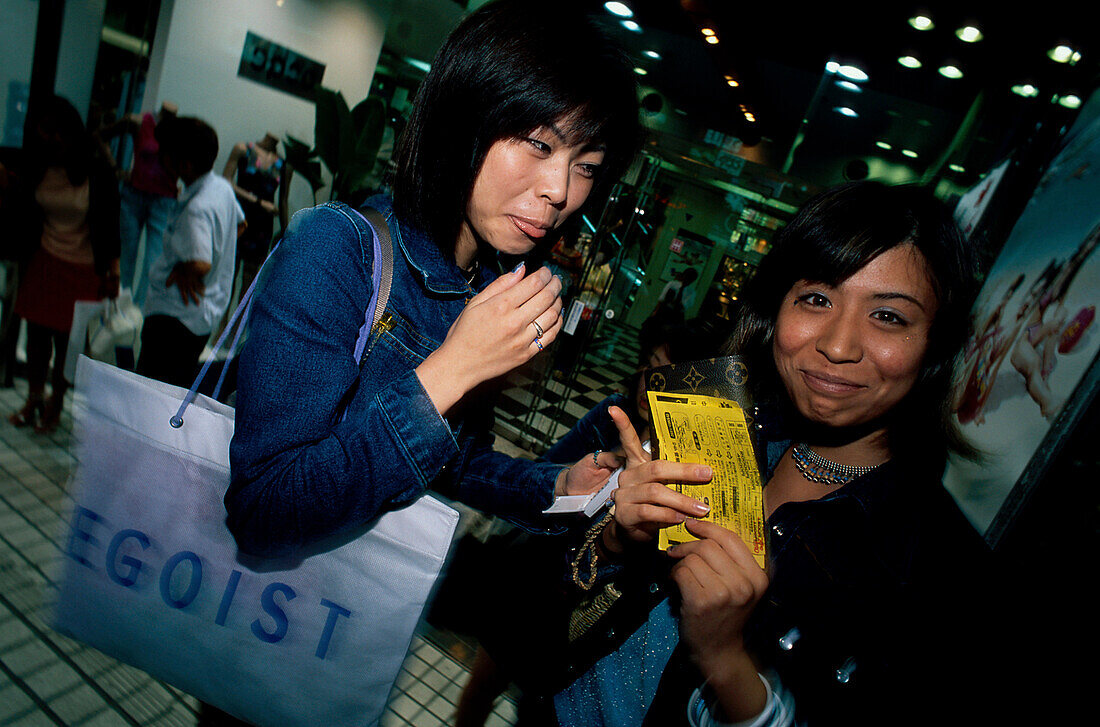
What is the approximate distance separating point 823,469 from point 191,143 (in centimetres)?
421

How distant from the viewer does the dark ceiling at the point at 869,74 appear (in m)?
3.30

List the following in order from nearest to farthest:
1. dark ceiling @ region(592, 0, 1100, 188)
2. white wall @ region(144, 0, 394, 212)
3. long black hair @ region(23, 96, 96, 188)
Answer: dark ceiling @ region(592, 0, 1100, 188) < long black hair @ region(23, 96, 96, 188) < white wall @ region(144, 0, 394, 212)

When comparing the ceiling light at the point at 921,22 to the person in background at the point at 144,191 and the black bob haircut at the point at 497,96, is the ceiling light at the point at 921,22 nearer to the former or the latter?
the black bob haircut at the point at 497,96

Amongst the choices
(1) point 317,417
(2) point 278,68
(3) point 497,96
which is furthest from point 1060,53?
(2) point 278,68

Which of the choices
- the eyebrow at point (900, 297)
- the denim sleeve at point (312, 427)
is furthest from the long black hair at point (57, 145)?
the eyebrow at point (900, 297)

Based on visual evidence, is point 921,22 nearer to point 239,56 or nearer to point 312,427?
point 312,427

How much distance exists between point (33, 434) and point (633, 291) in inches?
188

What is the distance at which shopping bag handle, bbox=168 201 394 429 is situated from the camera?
936 millimetres

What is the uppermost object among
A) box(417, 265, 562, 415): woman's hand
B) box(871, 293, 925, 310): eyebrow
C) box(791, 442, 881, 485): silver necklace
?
box(871, 293, 925, 310): eyebrow

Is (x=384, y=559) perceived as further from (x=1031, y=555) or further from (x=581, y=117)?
(x=1031, y=555)

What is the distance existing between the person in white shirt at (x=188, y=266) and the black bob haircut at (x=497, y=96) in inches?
120

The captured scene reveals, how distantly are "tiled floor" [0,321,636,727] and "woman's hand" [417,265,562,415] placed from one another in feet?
3.41

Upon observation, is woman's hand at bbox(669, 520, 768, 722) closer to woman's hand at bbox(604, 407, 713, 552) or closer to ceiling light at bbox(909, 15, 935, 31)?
woman's hand at bbox(604, 407, 713, 552)

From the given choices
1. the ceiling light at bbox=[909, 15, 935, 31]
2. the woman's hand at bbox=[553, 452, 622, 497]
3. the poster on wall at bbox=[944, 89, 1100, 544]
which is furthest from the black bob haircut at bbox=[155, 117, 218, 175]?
the ceiling light at bbox=[909, 15, 935, 31]
